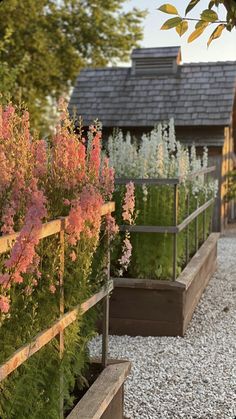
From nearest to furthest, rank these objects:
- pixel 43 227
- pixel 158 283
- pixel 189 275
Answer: pixel 43 227 < pixel 158 283 < pixel 189 275

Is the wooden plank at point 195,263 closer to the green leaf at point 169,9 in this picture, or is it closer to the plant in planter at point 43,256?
the plant in planter at point 43,256

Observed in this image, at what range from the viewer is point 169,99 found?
1667 cm

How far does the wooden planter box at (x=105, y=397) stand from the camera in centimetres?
329

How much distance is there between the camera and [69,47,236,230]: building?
53.0 ft

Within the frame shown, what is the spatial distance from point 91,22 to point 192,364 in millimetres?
22837

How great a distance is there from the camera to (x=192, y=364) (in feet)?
18.6

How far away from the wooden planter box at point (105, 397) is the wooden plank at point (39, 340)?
0.44 meters

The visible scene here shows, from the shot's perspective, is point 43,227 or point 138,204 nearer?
point 43,227

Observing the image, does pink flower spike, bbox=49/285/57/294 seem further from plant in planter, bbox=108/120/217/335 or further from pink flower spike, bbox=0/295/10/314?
plant in planter, bbox=108/120/217/335

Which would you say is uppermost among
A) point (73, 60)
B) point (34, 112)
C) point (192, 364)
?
point (73, 60)

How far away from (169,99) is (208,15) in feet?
49.5

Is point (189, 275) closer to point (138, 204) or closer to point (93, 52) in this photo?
point (138, 204)

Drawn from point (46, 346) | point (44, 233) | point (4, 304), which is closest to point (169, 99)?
point (46, 346)

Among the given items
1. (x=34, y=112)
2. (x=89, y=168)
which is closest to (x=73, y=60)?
(x=34, y=112)
